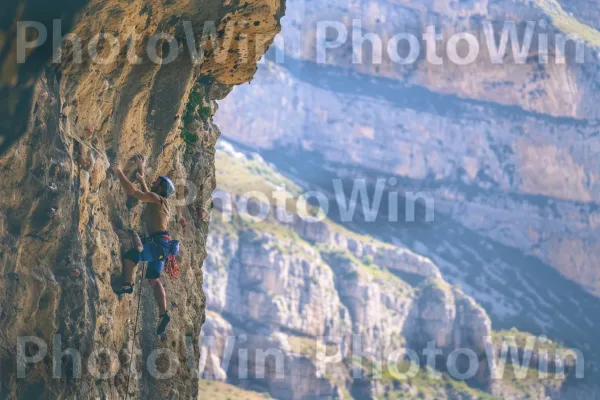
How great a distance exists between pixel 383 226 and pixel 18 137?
157m

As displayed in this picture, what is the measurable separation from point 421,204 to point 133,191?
167783mm

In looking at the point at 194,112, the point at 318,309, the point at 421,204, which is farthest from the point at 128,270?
the point at 421,204

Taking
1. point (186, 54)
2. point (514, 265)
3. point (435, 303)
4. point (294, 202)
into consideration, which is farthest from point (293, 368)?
A: point (186, 54)

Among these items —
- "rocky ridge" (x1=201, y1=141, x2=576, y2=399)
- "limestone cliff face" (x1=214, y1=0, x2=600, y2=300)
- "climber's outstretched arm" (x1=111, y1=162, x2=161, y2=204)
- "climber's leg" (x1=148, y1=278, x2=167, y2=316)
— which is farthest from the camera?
"limestone cliff face" (x1=214, y1=0, x2=600, y2=300)

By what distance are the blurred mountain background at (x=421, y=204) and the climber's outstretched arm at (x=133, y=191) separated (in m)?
113

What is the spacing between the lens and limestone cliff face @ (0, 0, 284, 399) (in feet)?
43.8

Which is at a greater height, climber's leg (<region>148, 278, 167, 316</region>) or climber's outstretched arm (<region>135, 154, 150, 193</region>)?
climber's outstretched arm (<region>135, 154, 150, 193</region>)

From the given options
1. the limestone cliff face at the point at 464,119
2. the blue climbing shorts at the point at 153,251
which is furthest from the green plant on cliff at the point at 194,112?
the limestone cliff face at the point at 464,119

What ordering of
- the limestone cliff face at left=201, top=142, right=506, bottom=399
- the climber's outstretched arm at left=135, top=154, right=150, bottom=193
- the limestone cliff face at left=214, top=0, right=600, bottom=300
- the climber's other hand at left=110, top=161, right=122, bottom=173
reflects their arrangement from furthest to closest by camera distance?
1. the limestone cliff face at left=214, top=0, right=600, bottom=300
2. the limestone cliff face at left=201, top=142, right=506, bottom=399
3. the climber's outstretched arm at left=135, top=154, right=150, bottom=193
4. the climber's other hand at left=110, top=161, right=122, bottom=173

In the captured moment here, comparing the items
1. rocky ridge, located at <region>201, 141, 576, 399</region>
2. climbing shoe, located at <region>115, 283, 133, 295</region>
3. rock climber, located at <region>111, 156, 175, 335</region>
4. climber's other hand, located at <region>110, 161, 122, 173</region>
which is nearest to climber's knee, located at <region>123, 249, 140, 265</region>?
rock climber, located at <region>111, 156, 175, 335</region>

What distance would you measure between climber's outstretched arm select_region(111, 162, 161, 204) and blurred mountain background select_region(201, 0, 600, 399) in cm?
11292

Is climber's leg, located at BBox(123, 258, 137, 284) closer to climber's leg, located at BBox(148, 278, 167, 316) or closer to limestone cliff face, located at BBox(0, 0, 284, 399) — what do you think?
limestone cliff face, located at BBox(0, 0, 284, 399)

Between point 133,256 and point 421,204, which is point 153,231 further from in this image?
point 421,204

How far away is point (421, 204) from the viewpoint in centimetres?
18212
